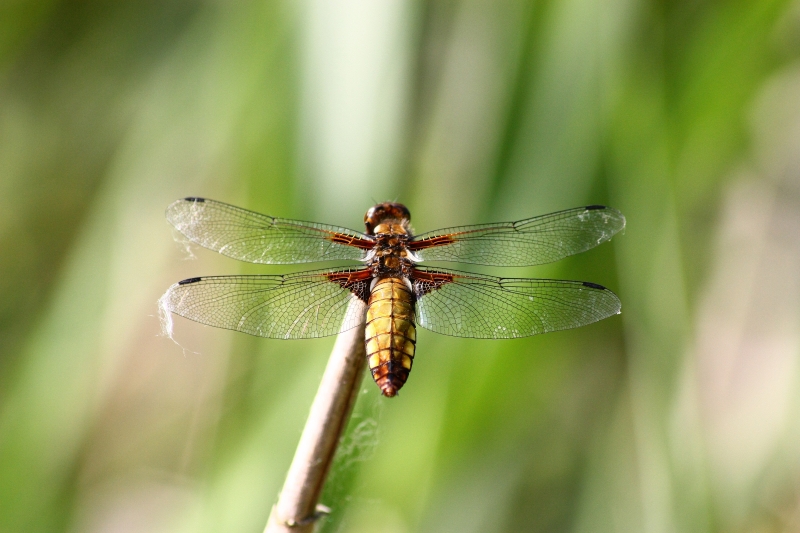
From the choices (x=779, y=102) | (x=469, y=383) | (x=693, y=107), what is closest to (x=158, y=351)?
(x=469, y=383)

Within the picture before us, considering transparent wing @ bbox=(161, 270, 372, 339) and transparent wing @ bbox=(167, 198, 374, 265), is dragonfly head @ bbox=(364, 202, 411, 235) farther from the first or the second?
transparent wing @ bbox=(161, 270, 372, 339)

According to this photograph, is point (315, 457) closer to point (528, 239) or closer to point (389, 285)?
point (389, 285)

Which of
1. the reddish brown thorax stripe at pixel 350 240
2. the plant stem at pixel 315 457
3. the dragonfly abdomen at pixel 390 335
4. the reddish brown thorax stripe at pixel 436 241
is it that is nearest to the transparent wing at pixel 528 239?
the reddish brown thorax stripe at pixel 436 241

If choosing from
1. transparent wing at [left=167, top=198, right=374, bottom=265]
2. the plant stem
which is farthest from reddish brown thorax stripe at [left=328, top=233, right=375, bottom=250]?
the plant stem

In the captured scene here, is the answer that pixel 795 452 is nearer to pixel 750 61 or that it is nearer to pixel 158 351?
pixel 750 61

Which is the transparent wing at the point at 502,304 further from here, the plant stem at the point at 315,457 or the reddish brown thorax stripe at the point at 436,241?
the plant stem at the point at 315,457
